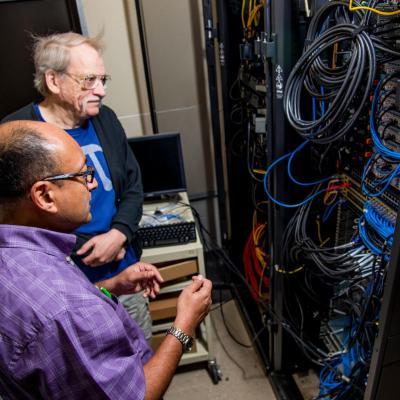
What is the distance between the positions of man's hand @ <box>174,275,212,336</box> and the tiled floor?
1.13 m

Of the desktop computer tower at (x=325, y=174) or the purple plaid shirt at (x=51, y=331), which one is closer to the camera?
the purple plaid shirt at (x=51, y=331)

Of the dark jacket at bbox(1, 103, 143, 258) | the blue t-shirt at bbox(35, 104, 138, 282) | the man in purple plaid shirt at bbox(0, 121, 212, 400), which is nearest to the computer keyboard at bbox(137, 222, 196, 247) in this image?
the dark jacket at bbox(1, 103, 143, 258)

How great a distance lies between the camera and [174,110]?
2619 millimetres

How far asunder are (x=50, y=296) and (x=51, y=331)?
0.07 meters

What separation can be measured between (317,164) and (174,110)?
4.51ft

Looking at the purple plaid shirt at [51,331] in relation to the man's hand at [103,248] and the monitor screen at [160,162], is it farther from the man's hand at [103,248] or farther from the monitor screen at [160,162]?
the monitor screen at [160,162]

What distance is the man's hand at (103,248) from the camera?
1.50m

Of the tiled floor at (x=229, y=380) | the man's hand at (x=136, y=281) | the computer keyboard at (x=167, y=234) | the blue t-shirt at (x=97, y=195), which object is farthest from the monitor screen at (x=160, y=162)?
the tiled floor at (x=229, y=380)

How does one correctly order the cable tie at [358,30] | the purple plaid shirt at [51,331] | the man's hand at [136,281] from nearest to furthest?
the purple plaid shirt at [51,331]
the cable tie at [358,30]
the man's hand at [136,281]

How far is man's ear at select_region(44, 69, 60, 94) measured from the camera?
147 centimetres

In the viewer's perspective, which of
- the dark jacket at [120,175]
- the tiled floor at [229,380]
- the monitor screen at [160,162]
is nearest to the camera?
the dark jacket at [120,175]

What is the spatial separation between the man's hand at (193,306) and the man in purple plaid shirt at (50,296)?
19cm

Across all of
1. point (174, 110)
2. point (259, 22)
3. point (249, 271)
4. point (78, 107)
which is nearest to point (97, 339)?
point (78, 107)

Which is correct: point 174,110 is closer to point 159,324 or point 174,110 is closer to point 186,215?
point 186,215
